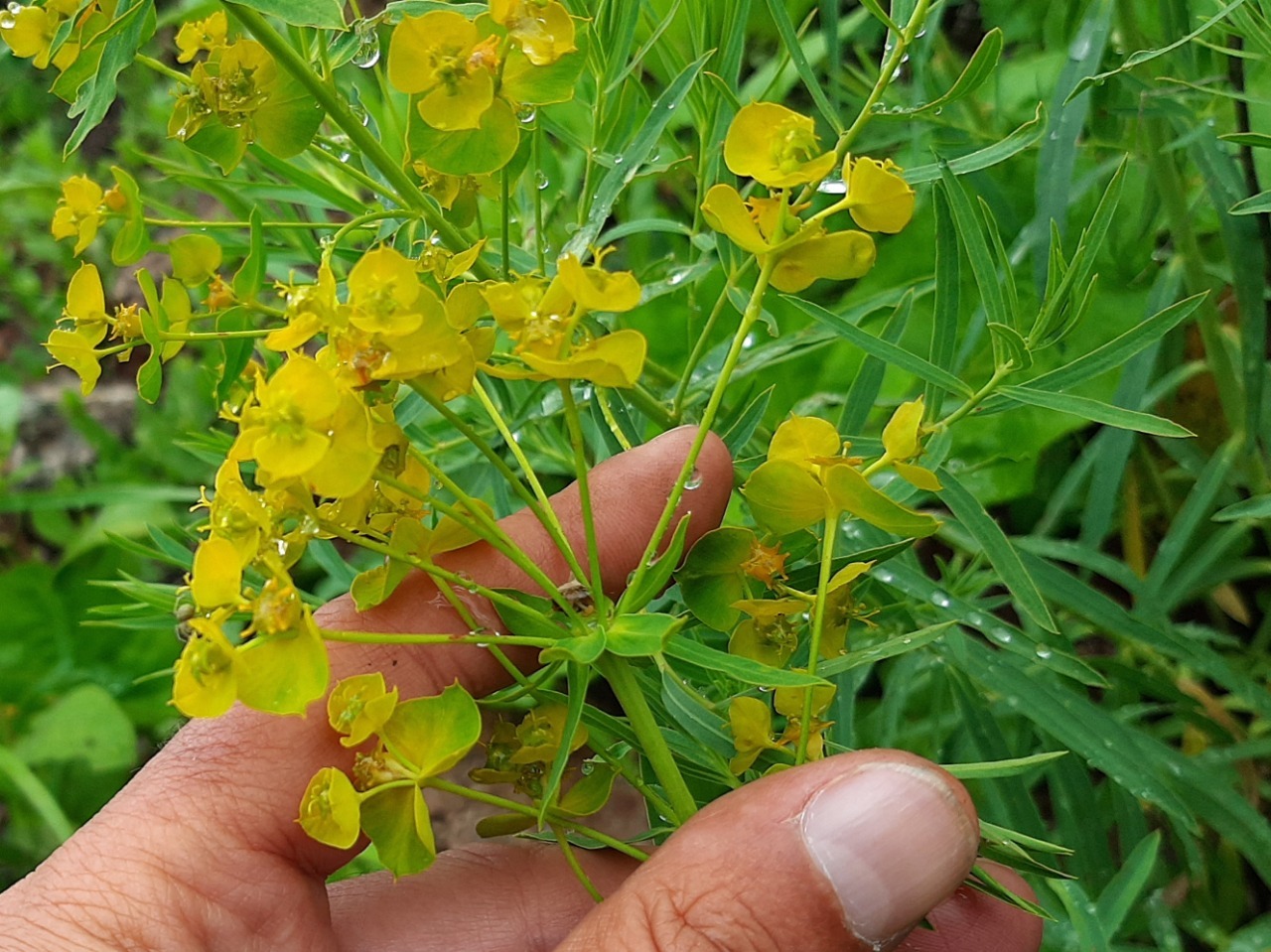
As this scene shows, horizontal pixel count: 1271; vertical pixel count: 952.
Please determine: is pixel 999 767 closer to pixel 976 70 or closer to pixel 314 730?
pixel 976 70

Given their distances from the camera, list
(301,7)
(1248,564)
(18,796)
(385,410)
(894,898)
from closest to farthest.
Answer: (301,7)
(385,410)
(894,898)
(1248,564)
(18,796)

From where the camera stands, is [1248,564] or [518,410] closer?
[518,410]

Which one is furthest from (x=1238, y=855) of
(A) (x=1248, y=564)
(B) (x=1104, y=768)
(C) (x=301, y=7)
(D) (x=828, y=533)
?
(C) (x=301, y=7)

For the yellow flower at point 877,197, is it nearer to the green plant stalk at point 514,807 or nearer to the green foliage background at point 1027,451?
the green foliage background at point 1027,451

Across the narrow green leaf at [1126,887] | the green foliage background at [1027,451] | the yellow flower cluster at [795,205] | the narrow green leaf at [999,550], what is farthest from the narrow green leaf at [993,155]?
the narrow green leaf at [1126,887]

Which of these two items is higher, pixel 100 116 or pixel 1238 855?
pixel 100 116

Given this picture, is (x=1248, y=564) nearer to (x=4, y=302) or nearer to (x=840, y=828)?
(x=840, y=828)

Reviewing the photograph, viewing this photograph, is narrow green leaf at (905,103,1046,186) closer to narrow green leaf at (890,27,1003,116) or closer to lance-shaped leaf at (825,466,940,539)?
narrow green leaf at (890,27,1003,116)

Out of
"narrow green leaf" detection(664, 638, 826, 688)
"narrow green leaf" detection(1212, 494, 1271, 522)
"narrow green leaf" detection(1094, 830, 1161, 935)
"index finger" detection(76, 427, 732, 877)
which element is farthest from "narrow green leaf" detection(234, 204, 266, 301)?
"narrow green leaf" detection(1094, 830, 1161, 935)
